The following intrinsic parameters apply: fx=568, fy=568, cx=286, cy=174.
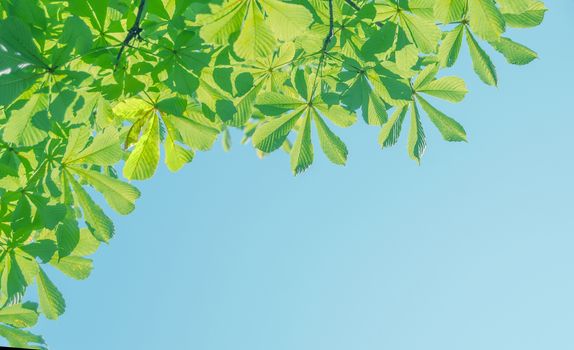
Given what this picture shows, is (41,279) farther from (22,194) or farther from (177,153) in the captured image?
(177,153)

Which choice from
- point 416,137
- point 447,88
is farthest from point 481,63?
point 416,137

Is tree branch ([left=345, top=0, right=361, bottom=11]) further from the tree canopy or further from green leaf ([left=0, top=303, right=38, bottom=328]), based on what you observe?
green leaf ([left=0, top=303, right=38, bottom=328])

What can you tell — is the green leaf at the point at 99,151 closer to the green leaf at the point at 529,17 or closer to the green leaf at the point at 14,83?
the green leaf at the point at 14,83

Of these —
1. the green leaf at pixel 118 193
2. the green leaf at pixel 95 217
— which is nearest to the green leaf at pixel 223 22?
the green leaf at pixel 118 193

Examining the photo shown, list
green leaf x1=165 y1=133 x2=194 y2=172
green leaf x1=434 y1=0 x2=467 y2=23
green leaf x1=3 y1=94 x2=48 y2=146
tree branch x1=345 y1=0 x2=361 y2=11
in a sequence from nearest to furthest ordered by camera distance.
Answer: green leaf x1=434 y1=0 x2=467 y2=23
green leaf x1=3 y1=94 x2=48 y2=146
tree branch x1=345 y1=0 x2=361 y2=11
green leaf x1=165 y1=133 x2=194 y2=172

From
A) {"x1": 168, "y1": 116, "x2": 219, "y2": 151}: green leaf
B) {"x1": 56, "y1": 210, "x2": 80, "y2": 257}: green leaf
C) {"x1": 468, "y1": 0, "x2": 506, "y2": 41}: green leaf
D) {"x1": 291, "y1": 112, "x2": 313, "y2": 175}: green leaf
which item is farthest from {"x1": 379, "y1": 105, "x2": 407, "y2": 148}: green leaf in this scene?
{"x1": 56, "y1": 210, "x2": 80, "y2": 257}: green leaf

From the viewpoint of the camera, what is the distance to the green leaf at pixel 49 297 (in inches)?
86.8

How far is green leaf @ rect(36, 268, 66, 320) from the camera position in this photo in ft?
7.23

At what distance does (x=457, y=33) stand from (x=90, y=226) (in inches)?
57.3

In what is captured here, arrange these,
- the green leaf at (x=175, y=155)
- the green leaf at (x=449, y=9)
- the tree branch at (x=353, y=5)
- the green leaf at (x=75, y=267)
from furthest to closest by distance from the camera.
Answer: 1. the green leaf at (x=75, y=267)
2. the green leaf at (x=175, y=155)
3. the tree branch at (x=353, y=5)
4. the green leaf at (x=449, y=9)

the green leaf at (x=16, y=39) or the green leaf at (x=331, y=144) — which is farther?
the green leaf at (x=331, y=144)

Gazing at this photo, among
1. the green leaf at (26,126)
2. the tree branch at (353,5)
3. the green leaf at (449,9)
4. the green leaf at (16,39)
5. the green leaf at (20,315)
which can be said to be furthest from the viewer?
the green leaf at (20,315)

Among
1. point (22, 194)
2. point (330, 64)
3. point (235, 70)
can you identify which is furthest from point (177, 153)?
point (330, 64)

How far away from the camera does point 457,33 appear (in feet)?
6.44
